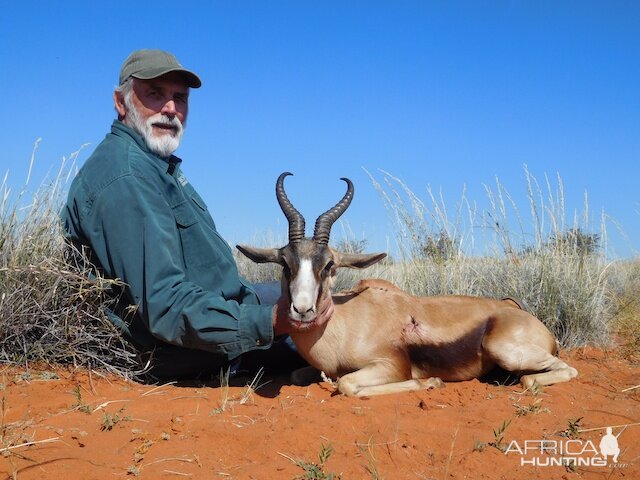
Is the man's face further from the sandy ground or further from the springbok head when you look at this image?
the sandy ground

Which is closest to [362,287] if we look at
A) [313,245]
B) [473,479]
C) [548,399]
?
[313,245]

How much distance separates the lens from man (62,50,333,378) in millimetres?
5082

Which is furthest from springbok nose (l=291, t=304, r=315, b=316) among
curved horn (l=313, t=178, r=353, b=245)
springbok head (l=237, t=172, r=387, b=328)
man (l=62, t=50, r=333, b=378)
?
curved horn (l=313, t=178, r=353, b=245)

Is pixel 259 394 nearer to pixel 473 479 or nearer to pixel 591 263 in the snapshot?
pixel 473 479

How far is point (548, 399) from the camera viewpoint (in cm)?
A: 535

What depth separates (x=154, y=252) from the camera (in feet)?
16.6

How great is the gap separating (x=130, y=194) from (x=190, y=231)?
747 millimetres

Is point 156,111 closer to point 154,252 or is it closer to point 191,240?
point 191,240

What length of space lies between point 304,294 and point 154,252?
3.97 feet

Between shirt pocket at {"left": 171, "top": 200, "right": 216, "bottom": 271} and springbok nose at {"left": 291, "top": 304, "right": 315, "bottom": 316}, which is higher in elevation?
shirt pocket at {"left": 171, "top": 200, "right": 216, "bottom": 271}

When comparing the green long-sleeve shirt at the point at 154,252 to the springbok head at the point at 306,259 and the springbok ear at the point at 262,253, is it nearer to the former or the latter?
the springbok head at the point at 306,259

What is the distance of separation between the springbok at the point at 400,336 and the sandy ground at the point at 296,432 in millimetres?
387

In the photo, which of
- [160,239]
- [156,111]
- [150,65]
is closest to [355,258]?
[160,239]

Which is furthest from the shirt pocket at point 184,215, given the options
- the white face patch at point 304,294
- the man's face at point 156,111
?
the white face patch at point 304,294
